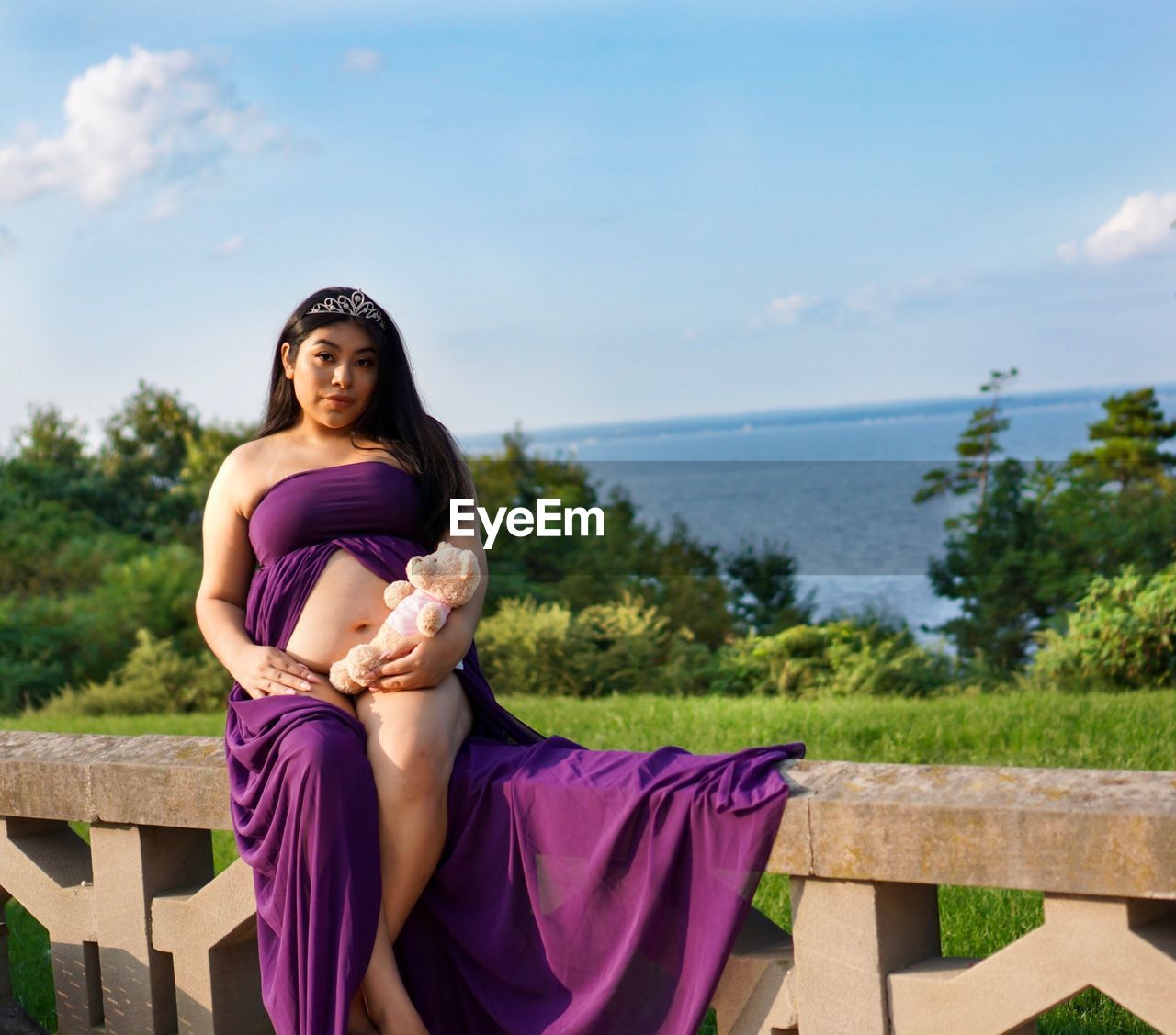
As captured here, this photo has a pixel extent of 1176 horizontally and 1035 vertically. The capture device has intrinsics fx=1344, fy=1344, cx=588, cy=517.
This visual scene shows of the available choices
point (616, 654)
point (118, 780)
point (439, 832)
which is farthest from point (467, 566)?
point (616, 654)

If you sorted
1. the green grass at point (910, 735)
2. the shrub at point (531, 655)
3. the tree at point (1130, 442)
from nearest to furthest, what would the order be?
the green grass at point (910, 735)
the shrub at point (531, 655)
the tree at point (1130, 442)

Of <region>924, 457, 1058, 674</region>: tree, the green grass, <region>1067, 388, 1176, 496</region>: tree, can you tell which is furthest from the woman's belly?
<region>1067, 388, 1176, 496</region>: tree

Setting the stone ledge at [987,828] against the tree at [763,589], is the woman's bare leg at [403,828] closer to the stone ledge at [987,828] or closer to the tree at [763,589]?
the stone ledge at [987,828]

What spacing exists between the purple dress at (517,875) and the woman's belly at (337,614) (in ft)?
0.56

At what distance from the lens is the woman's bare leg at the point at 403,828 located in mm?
2492

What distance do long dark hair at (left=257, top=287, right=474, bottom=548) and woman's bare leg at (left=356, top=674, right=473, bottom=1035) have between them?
611mm

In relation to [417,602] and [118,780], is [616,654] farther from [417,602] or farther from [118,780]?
[417,602]

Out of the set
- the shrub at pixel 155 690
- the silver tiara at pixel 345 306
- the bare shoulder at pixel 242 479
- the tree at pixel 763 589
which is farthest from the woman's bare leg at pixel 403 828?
the shrub at pixel 155 690

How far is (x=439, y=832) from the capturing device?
2.52 m

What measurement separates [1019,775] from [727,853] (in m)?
0.50

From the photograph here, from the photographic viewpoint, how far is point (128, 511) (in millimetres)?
16859

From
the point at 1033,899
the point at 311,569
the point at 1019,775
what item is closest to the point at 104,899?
the point at 311,569

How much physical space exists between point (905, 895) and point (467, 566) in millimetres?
1086

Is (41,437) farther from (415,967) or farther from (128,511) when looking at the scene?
(415,967)
